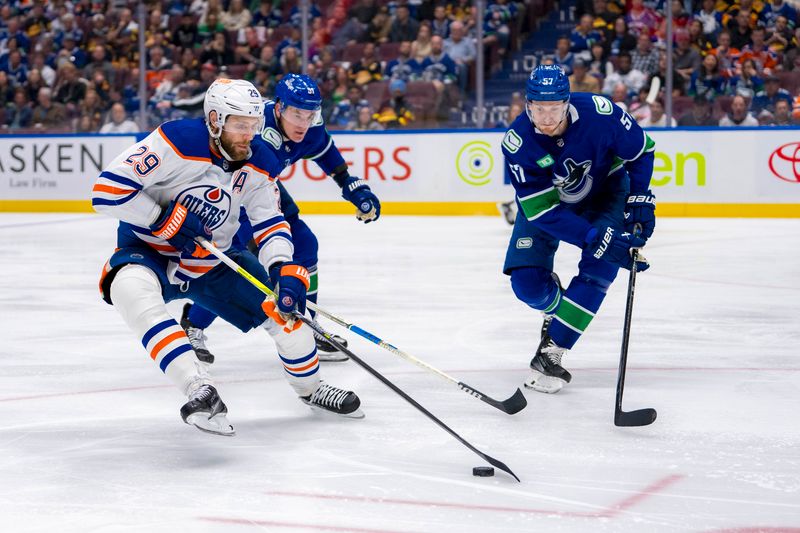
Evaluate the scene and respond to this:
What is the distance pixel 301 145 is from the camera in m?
4.89

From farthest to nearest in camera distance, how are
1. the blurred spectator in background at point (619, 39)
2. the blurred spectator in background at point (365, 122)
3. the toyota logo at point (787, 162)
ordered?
the blurred spectator in background at point (365, 122)
the blurred spectator in background at point (619, 39)
the toyota logo at point (787, 162)

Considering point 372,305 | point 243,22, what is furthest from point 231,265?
point 243,22

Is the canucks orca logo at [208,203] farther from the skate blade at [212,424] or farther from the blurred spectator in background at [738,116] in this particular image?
the blurred spectator in background at [738,116]

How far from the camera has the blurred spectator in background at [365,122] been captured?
11617mm

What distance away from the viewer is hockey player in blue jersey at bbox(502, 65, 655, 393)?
3812 mm

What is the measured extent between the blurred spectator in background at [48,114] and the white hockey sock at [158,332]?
31.9ft

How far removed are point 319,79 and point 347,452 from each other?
9.23 m

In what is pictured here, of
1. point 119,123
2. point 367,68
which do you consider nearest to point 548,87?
point 367,68

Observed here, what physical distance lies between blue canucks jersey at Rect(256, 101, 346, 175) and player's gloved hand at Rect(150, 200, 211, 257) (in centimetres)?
120

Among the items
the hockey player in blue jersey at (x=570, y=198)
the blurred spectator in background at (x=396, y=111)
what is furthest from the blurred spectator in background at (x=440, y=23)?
the hockey player in blue jersey at (x=570, y=198)

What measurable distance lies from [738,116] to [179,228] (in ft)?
26.4

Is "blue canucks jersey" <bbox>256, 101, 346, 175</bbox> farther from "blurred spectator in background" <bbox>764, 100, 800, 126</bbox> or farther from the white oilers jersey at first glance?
"blurred spectator in background" <bbox>764, 100, 800, 126</bbox>

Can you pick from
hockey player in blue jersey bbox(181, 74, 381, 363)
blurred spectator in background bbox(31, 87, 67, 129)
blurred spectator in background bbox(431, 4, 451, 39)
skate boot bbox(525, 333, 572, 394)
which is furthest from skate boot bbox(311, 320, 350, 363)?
blurred spectator in background bbox(31, 87, 67, 129)

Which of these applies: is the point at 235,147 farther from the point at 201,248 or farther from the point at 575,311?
the point at 575,311
